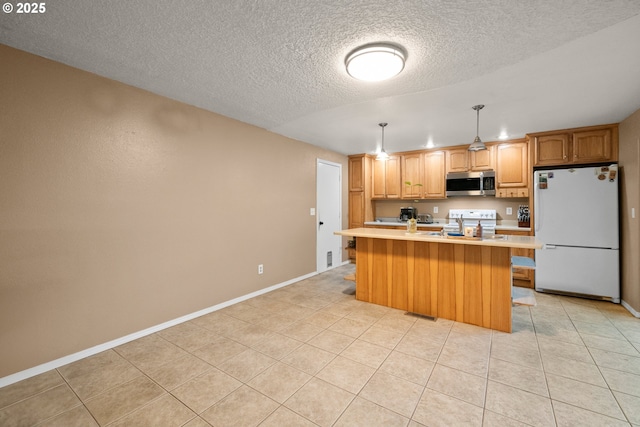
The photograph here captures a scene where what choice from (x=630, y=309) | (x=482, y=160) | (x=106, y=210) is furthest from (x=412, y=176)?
(x=106, y=210)

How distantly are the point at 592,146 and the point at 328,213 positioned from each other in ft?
13.2

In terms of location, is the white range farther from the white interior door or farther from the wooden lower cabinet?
the white interior door

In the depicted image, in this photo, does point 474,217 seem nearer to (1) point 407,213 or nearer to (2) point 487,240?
(1) point 407,213

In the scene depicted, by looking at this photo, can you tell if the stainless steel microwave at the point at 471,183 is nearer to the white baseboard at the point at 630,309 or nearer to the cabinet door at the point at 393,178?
the cabinet door at the point at 393,178

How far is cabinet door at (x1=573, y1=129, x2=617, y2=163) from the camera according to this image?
3592 mm

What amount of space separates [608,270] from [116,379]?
545 centimetres

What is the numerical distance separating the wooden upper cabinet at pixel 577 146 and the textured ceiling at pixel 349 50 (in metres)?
0.44

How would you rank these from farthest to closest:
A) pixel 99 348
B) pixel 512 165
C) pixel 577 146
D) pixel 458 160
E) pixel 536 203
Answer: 1. pixel 458 160
2. pixel 512 165
3. pixel 536 203
4. pixel 577 146
5. pixel 99 348

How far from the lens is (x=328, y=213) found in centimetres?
525

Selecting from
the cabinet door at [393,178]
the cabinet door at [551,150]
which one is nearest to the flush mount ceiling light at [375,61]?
the cabinet door at [551,150]

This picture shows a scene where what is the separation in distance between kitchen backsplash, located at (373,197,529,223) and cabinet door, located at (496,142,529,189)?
16.8 inches

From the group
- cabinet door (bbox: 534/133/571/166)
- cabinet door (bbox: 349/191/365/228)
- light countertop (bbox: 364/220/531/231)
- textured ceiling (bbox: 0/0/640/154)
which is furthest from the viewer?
cabinet door (bbox: 349/191/365/228)

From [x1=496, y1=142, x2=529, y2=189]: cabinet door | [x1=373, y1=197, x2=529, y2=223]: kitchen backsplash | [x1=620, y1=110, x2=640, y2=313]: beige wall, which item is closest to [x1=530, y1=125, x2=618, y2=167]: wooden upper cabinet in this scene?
[x1=620, y1=110, x2=640, y2=313]: beige wall

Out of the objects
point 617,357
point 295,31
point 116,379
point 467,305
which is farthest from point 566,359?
point 116,379
